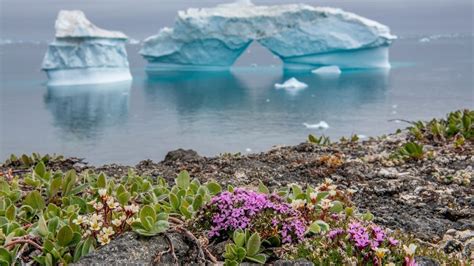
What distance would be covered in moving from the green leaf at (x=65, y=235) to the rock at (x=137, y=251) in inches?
8.0

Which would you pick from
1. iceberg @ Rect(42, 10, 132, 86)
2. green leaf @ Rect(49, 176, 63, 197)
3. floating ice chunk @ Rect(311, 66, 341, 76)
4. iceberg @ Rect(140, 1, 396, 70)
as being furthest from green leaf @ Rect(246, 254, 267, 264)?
floating ice chunk @ Rect(311, 66, 341, 76)

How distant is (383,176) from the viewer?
614 centimetres

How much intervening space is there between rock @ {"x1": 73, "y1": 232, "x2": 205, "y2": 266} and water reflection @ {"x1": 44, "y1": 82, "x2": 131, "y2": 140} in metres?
35.4

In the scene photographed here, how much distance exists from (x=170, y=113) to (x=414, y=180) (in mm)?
44191

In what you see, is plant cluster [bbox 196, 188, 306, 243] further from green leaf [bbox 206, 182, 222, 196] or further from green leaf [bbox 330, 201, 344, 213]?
green leaf [bbox 206, 182, 222, 196]

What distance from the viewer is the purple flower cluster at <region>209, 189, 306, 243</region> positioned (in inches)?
122

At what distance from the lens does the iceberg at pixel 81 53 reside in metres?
51.4

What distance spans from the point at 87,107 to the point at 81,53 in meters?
4.87

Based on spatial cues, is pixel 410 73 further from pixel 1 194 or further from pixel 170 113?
pixel 1 194

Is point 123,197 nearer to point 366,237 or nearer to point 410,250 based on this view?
point 366,237

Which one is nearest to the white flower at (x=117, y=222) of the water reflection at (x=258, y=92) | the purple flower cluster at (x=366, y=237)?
the purple flower cluster at (x=366, y=237)

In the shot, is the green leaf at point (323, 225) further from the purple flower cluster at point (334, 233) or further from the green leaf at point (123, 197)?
the green leaf at point (123, 197)

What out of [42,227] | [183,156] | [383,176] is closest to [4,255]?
[42,227]

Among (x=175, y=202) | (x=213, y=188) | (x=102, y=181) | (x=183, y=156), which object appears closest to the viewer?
(x=175, y=202)
